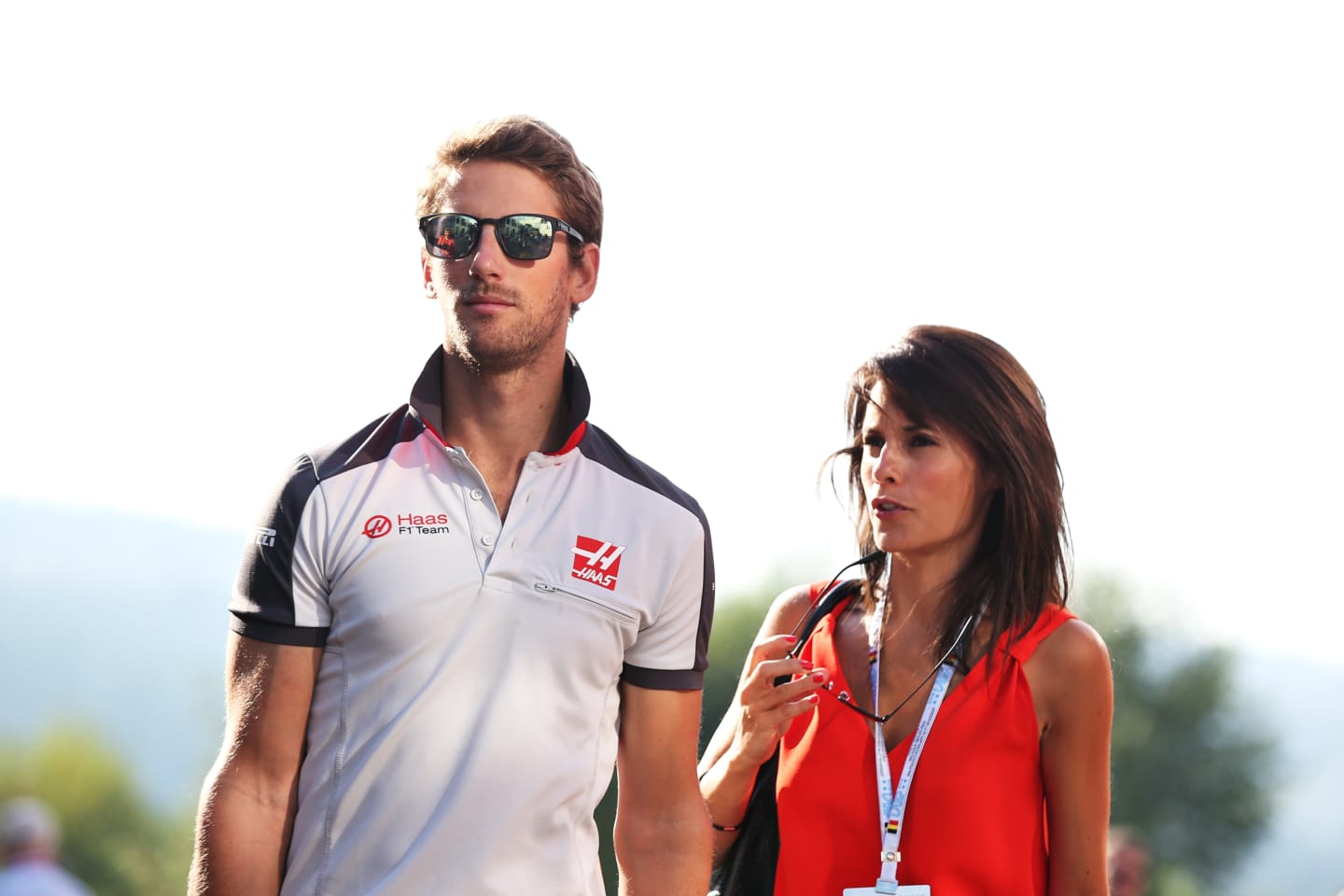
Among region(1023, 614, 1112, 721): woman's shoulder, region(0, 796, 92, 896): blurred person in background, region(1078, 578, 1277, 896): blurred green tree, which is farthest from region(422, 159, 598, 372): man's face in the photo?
region(1078, 578, 1277, 896): blurred green tree

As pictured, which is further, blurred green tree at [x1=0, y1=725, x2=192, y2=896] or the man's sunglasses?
blurred green tree at [x1=0, y1=725, x2=192, y2=896]

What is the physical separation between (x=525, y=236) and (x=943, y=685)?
1459 millimetres

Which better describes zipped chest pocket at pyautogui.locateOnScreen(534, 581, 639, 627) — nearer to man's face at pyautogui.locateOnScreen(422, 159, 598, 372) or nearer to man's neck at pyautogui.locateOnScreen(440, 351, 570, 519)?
man's neck at pyautogui.locateOnScreen(440, 351, 570, 519)

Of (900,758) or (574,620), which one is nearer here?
(574,620)

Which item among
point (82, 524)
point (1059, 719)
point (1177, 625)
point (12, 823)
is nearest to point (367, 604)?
point (1059, 719)

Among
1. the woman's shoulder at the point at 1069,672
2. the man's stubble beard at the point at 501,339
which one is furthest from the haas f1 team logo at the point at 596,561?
the woman's shoulder at the point at 1069,672

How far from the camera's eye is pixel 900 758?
148 inches

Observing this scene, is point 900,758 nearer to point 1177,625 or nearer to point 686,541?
point 686,541

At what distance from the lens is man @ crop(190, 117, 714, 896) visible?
3262mm

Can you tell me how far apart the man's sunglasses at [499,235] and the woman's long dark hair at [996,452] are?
3.07ft

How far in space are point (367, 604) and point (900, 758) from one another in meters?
1.34

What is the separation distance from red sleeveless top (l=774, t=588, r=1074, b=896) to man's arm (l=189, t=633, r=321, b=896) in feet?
4.08

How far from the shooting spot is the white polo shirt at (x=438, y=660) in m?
3.26

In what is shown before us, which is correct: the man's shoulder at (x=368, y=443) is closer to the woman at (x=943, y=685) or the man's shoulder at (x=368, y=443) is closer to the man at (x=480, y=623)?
the man at (x=480, y=623)
